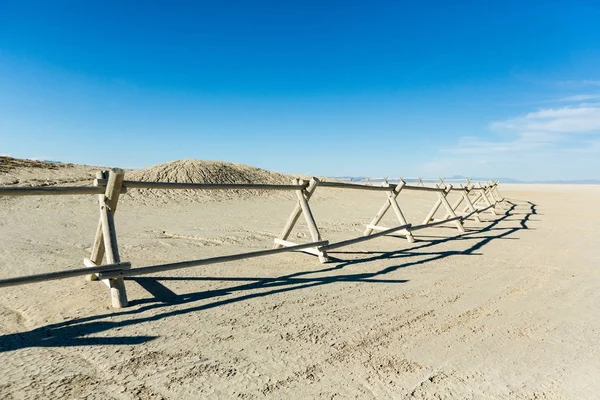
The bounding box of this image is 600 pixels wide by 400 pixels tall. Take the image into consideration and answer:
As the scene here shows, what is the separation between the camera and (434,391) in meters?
2.55

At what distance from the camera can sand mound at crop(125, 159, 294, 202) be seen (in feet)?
54.8

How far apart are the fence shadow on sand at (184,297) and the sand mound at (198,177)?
38.2 feet

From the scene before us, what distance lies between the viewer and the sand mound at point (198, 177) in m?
16.7

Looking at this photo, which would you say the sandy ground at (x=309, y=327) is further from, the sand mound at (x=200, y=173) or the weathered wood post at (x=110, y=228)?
the sand mound at (x=200, y=173)

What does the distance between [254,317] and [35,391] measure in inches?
74.8

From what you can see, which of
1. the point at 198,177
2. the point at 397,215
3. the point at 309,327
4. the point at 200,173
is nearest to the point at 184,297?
the point at 309,327

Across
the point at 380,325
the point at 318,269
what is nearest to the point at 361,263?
the point at 318,269

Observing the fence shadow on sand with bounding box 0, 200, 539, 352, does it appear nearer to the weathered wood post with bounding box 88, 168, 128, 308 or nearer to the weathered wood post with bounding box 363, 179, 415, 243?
the weathered wood post with bounding box 88, 168, 128, 308

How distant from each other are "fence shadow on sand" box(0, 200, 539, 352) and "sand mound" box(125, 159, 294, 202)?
1165 cm

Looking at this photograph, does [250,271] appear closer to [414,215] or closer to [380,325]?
[380,325]

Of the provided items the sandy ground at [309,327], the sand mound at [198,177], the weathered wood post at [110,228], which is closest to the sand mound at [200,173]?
the sand mound at [198,177]

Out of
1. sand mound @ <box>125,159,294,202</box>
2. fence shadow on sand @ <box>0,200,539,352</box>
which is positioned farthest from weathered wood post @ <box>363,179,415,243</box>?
sand mound @ <box>125,159,294,202</box>

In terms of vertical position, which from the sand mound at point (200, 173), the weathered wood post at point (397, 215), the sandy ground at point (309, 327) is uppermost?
the sand mound at point (200, 173)

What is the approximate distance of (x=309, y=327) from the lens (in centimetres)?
360
